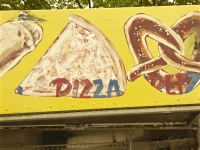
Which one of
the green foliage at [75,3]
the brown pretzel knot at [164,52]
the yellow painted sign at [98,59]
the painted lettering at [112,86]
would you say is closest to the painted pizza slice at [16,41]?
the yellow painted sign at [98,59]

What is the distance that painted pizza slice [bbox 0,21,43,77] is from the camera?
296cm

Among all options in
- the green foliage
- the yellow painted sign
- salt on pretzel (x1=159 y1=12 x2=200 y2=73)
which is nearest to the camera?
the yellow painted sign

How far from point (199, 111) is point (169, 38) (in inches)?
31.7

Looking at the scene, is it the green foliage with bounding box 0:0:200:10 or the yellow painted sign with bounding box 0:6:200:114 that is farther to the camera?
the green foliage with bounding box 0:0:200:10

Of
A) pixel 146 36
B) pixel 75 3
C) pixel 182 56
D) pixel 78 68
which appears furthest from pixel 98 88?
pixel 75 3

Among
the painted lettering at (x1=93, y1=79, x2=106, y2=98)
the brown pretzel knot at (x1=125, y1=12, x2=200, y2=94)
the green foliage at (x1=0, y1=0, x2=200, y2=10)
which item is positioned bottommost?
the painted lettering at (x1=93, y1=79, x2=106, y2=98)

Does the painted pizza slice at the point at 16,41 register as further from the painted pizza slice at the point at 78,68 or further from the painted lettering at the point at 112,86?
the painted lettering at the point at 112,86

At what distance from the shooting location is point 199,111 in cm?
312

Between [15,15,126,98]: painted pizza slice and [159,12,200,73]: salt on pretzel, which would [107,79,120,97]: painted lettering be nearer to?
[15,15,126,98]: painted pizza slice

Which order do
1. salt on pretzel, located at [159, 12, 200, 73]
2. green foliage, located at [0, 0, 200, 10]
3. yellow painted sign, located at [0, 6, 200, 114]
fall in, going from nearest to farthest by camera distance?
yellow painted sign, located at [0, 6, 200, 114]
salt on pretzel, located at [159, 12, 200, 73]
green foliage, located at [0, 0, 200, 10]

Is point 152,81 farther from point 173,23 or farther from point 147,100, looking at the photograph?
point 173,23

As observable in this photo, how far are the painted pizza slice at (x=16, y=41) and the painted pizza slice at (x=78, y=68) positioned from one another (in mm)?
182

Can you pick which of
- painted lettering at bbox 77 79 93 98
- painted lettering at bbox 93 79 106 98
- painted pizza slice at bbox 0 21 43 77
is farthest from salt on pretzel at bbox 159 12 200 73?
painted pizza slice at bbox 0 21 43 77

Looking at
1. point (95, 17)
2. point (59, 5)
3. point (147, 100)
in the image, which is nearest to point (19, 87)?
point (95, 17)
